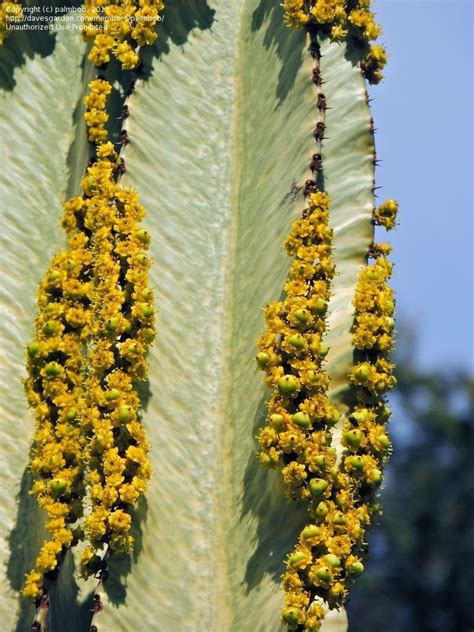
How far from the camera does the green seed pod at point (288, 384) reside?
4.90 meters

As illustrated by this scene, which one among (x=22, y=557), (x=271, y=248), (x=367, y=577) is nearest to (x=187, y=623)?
(x=22, y=557)

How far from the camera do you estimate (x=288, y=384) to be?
16.1ft

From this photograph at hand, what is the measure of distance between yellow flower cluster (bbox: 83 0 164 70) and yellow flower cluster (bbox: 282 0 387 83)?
2.24 feet

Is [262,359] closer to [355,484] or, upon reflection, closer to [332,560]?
[355,484]

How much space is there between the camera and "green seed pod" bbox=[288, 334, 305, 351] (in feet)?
16.3

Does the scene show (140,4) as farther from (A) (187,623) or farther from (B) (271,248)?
(A) (187,623)

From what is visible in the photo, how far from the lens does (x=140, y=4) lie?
6.07 m

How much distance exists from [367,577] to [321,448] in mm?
14669

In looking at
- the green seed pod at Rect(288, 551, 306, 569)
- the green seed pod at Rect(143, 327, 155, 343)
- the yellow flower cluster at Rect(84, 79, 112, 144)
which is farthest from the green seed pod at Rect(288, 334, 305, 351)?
the yellow flower cluster at Rect(84, 79, 112, 144)

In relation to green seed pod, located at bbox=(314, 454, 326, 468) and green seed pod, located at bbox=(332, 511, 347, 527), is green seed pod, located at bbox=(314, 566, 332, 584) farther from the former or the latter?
green seed pod, located at bbox=(314, 454, 326, 468)

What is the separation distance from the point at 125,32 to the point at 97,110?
447mm

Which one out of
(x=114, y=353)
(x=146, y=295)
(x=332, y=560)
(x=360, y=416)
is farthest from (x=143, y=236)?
(x=332, y=560)

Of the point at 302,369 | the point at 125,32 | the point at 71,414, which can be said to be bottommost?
the point at 71,414

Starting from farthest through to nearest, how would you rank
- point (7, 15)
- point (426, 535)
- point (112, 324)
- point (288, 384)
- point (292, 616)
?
1. point (426, 535)
2. point (7, 15)
3. point (112, 324)
4. point (288, 384)
5. point (292, 616)
